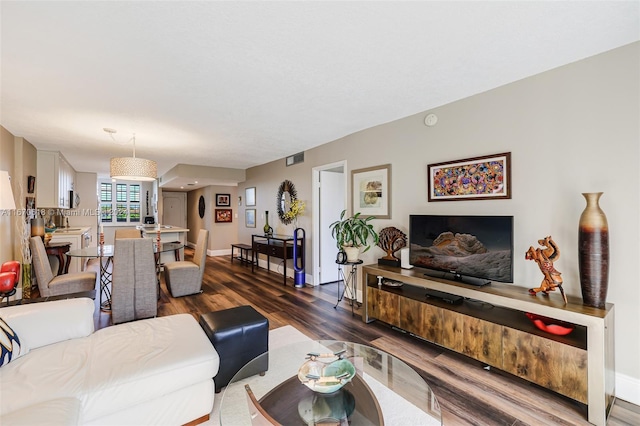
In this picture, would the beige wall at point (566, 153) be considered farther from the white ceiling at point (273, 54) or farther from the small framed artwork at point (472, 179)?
the white ceiling at point (273, 54)

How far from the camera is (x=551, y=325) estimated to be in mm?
2109

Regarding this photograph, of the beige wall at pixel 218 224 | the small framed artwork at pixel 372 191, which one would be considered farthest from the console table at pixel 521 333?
the beige wall at pixel 218 224

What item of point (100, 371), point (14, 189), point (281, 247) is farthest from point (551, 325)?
point (14, 189)

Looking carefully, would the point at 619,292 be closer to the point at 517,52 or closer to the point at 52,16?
the point at 517,52

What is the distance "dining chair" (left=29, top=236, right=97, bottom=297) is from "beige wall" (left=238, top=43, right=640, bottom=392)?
444cm

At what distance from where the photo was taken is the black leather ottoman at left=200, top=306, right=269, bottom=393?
6.94 feet

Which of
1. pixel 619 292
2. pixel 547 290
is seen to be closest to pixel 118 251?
pixel 547 290

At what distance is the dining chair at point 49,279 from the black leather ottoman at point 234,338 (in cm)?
248

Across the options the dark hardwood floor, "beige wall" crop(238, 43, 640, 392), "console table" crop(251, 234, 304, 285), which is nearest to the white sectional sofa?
the dark hardwood floor

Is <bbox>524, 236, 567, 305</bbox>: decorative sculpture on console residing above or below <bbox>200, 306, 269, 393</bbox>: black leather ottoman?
above

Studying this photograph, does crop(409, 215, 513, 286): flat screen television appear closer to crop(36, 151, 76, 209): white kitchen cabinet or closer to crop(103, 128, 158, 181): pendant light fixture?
crop(103, 128, 158, 181): pendant light fixture

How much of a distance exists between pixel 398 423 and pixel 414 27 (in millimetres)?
2491

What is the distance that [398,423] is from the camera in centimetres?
175

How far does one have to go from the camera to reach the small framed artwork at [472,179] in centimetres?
264
